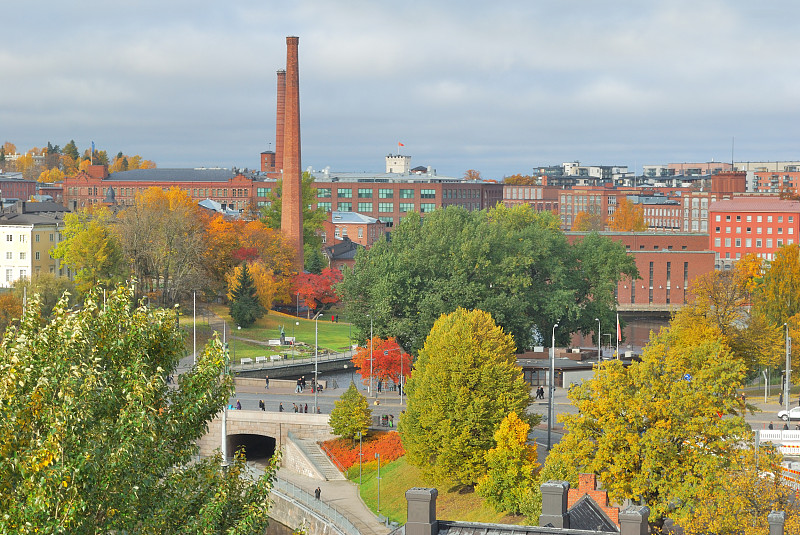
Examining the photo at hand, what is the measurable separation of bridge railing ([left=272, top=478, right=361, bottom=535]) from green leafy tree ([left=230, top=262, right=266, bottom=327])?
152 feet

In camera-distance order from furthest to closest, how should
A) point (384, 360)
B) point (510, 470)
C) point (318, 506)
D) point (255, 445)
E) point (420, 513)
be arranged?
1. point (384, 360)
2. point (255, 445)
3. point (318, 506)
4. point (510, 470)
5. point (420, 513)

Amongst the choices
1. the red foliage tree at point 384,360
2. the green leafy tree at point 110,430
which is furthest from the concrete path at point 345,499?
the green leafy tree at point 110,430

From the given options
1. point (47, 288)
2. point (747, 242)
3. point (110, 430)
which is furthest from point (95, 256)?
point (747, 242)

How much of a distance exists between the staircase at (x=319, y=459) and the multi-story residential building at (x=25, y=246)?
186 feet

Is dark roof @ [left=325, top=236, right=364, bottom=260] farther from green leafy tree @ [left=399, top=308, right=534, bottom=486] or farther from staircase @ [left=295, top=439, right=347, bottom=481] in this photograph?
green leafy tree @ [left=399, top=308, right=534, bottom=486]

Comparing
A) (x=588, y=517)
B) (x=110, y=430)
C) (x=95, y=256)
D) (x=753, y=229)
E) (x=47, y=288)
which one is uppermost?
(x=110, y=430)

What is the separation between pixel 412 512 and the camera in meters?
25.6

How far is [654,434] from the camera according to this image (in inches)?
1649

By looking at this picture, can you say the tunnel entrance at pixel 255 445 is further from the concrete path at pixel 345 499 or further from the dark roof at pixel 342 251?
the dark roof at pixel 342 251

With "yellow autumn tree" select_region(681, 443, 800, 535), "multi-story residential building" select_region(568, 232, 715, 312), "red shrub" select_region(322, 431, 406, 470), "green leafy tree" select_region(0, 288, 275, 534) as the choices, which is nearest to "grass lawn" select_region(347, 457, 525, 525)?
"red shrub" select_region(322, 431, 406, 470)

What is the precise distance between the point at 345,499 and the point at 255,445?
1692 centimetres

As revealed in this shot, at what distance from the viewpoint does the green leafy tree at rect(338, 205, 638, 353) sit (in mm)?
85438

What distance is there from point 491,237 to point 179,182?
11798cm

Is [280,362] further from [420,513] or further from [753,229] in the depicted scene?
[753,229]
